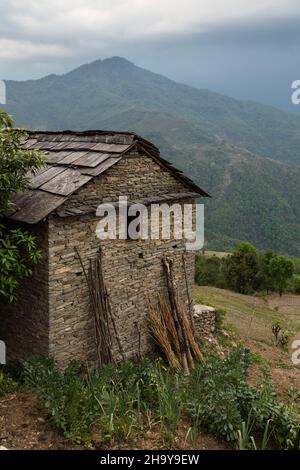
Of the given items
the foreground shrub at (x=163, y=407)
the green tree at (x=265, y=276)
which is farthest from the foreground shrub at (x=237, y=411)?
the green tree at (x=265, y=276)

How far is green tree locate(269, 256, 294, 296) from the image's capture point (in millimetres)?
30797

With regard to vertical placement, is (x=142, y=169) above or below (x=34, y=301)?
above

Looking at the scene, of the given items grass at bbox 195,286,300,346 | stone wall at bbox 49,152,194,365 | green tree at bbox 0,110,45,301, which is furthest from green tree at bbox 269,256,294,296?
green tree at bbox 0,110,45,301

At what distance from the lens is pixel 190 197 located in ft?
36.0

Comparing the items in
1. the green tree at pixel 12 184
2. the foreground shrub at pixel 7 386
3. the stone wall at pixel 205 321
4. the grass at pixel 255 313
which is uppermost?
the green tree at pixel 12 184

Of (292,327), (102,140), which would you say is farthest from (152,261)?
(292,327)

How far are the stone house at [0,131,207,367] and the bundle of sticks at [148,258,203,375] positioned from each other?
0.22 m

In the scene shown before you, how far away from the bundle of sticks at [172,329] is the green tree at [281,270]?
21627mm

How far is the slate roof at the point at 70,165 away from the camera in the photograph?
800 centimetres

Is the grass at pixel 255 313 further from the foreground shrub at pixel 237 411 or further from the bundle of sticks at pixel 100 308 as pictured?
the foreground shrub at pixel 237 411

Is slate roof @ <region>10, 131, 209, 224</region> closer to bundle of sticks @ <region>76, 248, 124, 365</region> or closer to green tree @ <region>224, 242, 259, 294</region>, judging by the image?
bundle of sticks @ <region>76, 248, 124, 365</region>
